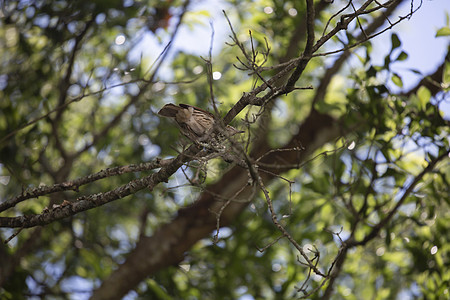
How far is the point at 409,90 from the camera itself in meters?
4.32

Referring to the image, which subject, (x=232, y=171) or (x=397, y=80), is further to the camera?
(x=232, y=171)

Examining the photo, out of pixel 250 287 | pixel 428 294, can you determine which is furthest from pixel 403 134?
pixel 250 287

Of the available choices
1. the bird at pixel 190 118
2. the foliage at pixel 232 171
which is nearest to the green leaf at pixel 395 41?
the foliage at pixel 232 171

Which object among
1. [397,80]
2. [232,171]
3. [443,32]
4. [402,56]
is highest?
[443,32]

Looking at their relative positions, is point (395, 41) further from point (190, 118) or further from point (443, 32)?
point (190, 118)

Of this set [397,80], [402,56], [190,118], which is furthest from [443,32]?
[190,118]

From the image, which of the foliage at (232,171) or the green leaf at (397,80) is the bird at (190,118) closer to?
the foliage at (232,171)

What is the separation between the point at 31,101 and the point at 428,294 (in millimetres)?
3907

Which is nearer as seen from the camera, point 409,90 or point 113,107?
point 409,90

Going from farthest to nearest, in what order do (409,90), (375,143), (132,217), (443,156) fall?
(132,217) → (409,90) → (375,143) → (443,156)

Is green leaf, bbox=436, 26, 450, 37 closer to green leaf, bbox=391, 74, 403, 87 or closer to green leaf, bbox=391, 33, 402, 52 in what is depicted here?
green leaf, bbox=391, 33, 402, 52

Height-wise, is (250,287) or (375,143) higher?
(375,143)

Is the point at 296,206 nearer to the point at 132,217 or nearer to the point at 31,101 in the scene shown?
the point at 132,217

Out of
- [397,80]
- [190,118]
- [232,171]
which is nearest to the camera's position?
[190,118]
